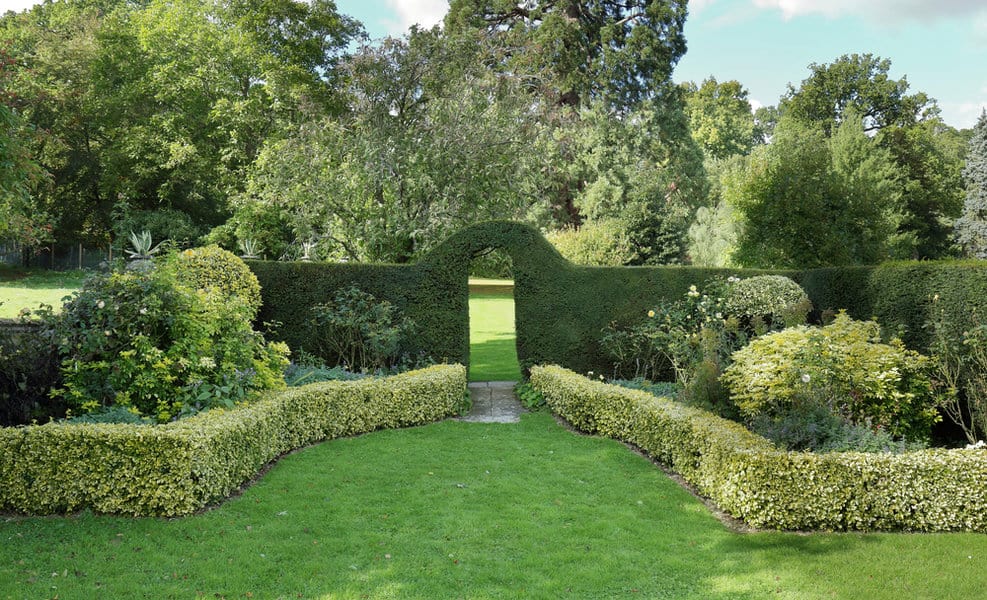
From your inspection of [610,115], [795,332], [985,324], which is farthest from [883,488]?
[610,115]

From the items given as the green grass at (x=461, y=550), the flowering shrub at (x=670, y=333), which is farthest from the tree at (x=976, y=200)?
the green grass at (x=461, y=550)

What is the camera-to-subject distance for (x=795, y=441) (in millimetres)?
6094

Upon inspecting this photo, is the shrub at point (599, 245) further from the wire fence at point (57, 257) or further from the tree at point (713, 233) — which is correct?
the wire fence at point (57, 257)

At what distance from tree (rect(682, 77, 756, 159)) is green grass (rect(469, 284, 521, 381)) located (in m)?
22.6

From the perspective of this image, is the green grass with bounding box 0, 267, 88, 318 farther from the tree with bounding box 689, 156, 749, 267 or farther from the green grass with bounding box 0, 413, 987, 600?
the tree with bounding box 689, 156, 749, 267

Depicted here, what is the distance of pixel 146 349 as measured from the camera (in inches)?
254

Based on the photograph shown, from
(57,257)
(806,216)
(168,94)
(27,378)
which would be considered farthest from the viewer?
(57,257)

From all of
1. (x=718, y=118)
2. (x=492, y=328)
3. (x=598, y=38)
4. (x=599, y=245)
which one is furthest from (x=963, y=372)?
(x=718, y=118)

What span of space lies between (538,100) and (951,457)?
1614cm

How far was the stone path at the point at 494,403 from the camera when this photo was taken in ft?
31.2

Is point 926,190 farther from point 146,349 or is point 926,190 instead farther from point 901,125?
point 146,349

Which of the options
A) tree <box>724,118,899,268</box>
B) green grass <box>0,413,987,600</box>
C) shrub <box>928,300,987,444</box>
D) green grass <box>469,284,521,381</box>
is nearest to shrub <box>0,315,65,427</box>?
green grass <box>0,413,987,600</box>

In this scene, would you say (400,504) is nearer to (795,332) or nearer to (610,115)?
(795,332)

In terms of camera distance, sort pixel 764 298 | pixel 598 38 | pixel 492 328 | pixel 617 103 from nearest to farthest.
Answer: pixel 764 298 → pixel 492 328 → pixel 617 103 → pixel 598 38
